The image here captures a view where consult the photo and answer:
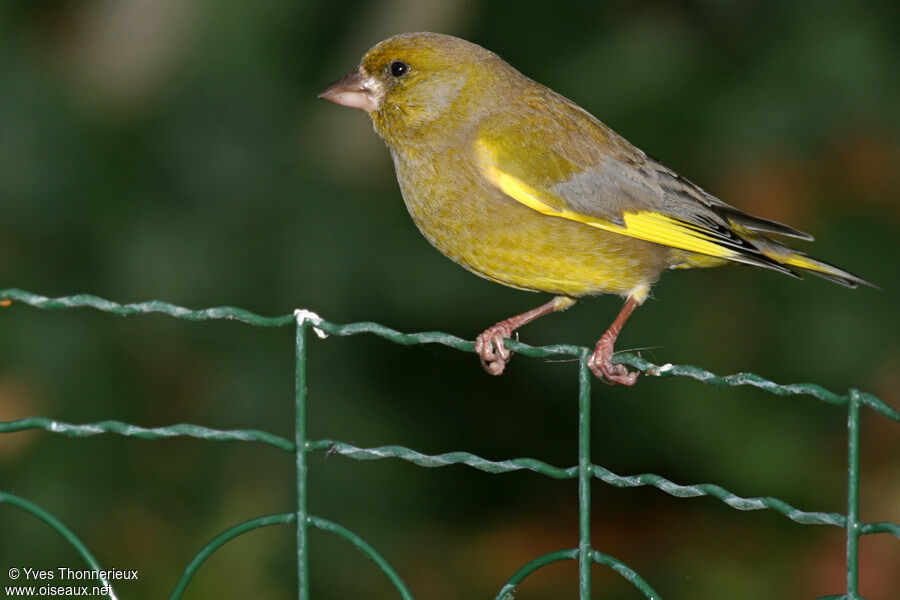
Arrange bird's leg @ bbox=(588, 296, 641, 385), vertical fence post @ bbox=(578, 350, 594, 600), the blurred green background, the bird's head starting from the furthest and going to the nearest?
the blurred green background
the bird's head
bird's leg @ bbox=(588, 296, 641, 385)
vertical fence post @ bbox=(578, 350, 594, 600)

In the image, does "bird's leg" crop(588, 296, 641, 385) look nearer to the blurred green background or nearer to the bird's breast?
the bird's breast

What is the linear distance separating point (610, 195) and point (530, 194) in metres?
0.25

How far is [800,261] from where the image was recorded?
11.2 feet

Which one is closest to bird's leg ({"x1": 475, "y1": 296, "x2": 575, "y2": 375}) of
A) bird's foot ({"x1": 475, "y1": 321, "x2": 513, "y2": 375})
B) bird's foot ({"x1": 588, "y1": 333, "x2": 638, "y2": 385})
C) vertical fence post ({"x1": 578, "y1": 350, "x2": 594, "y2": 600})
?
bird's foot ({"x1": 475, "y1": 321, "x2": 513, "y2": 375})

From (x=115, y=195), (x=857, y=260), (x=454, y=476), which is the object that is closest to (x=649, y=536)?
(x=454, y=476)

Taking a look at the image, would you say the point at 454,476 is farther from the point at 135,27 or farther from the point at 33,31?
the point at 33,31

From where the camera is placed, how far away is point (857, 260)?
180 inches

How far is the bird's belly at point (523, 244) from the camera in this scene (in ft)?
10.6

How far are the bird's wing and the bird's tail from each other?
0.19ft

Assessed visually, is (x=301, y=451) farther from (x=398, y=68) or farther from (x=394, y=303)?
(x=394, y=303)

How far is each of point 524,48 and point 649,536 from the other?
2058 mm

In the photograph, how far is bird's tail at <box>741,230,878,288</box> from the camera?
3.29m

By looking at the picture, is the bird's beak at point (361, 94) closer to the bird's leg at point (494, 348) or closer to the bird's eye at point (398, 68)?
the bird's eye at point (398, 68)

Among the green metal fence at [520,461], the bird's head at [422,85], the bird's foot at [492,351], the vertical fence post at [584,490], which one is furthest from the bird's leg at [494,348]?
the vertical fence post at [584,490]
